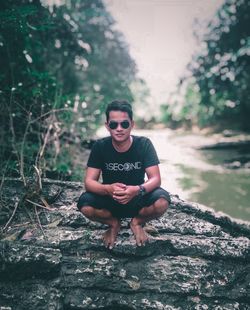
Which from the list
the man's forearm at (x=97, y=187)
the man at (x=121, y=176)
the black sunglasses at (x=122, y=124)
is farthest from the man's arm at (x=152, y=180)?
the black sunglasses at (x=122, y=124)

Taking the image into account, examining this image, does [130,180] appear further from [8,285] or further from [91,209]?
[8,285]

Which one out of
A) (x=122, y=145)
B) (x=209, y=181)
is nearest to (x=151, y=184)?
(x=122, y=145)

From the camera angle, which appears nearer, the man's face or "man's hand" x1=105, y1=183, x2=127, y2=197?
"man's hand" x1=105, y1=183, x2=127, y2=197

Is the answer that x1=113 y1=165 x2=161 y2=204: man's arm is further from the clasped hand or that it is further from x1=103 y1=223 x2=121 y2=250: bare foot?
x1=103 y1=223 x2=121 y2=250: bare foot

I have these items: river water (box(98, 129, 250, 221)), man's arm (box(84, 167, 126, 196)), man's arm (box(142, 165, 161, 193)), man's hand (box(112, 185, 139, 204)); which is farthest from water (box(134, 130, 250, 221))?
man's hand (box(112, 185, 139, 204))

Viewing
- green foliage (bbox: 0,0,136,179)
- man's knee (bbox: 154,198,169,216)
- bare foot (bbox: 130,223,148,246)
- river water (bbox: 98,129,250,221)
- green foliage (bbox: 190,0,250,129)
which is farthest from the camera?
green foliage (bbox: 190,0,250,129)

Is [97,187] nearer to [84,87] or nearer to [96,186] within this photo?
[96,186]

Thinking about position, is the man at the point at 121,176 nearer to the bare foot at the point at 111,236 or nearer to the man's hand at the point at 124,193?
the bare foot at the point at 111,236

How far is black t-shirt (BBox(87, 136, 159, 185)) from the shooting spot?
340 centimetres

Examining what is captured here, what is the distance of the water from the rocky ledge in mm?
4974

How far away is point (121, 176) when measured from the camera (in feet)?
11.3

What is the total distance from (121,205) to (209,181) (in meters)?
9.11

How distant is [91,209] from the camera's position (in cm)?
325

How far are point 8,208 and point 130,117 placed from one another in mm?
1960
